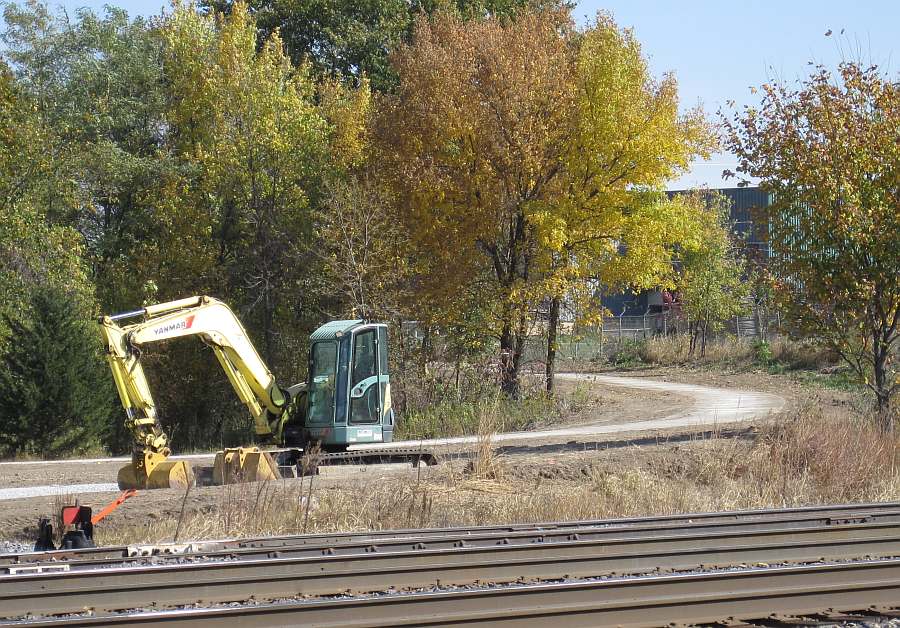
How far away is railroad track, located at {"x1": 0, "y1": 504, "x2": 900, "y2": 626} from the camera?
25.9 ft

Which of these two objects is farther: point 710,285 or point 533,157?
point 710,285

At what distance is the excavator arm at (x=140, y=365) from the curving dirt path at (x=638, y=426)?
1.73 meters

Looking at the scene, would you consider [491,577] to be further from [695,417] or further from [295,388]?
[695,417]

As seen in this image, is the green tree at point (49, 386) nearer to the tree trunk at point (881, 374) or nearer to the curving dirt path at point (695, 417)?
the curving dirt path at point (695, 417)

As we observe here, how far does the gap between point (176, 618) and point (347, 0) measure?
1840 inches

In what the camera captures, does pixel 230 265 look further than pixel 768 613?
Yes

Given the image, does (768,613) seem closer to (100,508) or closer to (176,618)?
(176,618)

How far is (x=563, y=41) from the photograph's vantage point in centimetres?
3020

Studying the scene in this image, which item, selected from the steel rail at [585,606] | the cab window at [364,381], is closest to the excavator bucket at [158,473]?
the cab window at [364,381]

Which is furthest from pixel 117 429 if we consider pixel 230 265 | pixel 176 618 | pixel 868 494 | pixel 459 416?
pixel 176 618

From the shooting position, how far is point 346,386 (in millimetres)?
18297

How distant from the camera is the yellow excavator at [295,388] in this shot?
16375mm

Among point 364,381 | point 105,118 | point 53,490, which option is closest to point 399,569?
point 364,381

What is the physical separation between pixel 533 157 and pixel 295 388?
11644 millimetres
